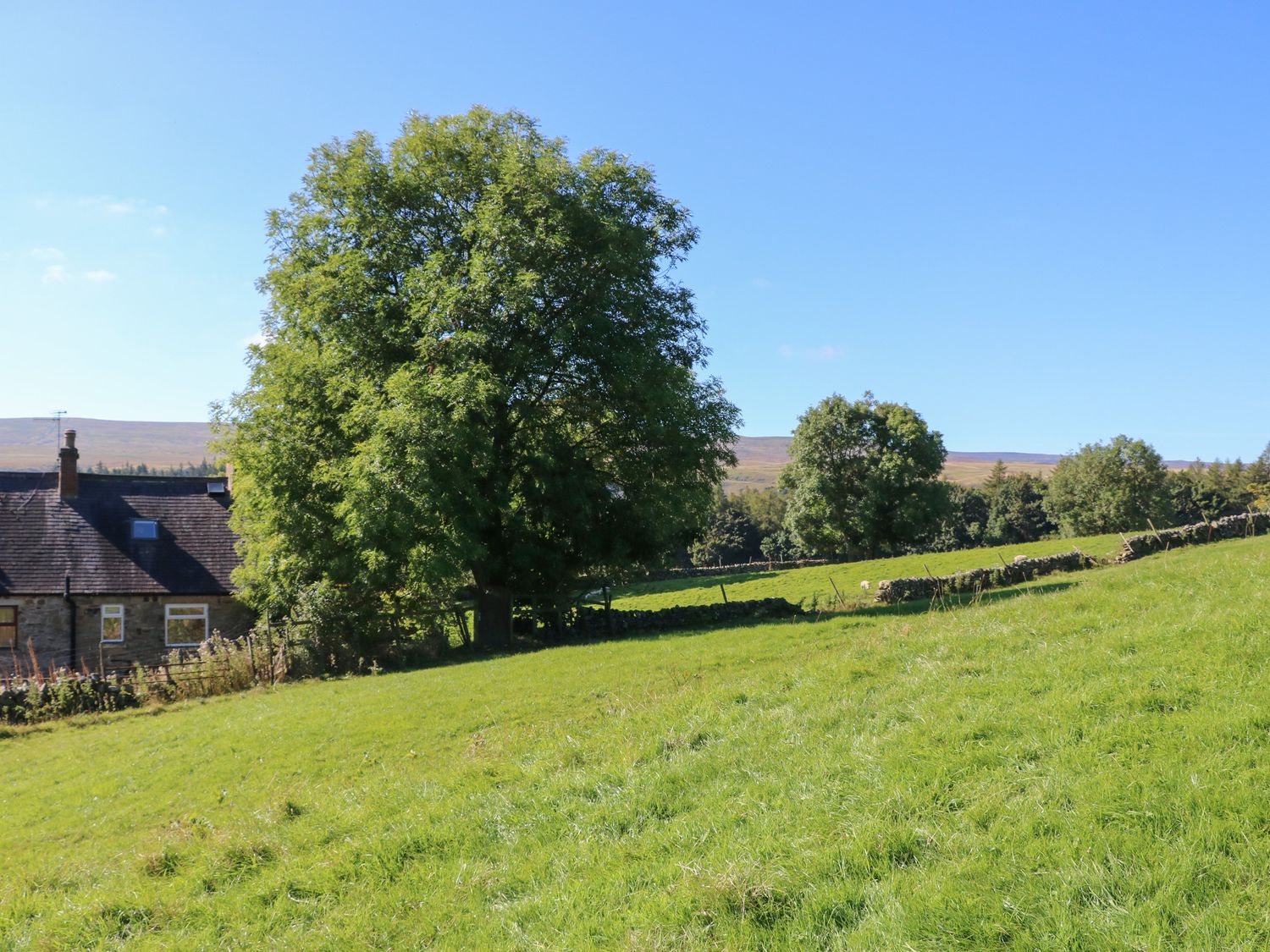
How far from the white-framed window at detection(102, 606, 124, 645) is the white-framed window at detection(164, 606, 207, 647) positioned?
1523 mm

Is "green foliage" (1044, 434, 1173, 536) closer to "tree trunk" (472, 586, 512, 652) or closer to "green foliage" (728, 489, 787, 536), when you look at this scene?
"green foliage" (728, 489, 787, 536)

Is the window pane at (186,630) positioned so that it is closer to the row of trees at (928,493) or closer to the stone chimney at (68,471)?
the stone chimney at (68,471)

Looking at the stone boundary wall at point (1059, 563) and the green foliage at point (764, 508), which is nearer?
the stone boundary wall at point (1059, 563)

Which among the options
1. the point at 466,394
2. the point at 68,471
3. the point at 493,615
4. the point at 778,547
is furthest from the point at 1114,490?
the point at 68,471

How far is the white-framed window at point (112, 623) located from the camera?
3278 centimetres

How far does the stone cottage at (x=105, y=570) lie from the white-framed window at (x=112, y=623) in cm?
3

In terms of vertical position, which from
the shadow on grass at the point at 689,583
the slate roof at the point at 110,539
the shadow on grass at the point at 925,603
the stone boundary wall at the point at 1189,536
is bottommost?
the shadow on grass at the point at 689,583

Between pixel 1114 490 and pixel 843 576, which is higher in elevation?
pixel 1114 490

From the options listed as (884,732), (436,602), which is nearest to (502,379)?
(436,602)

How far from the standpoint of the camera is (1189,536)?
33.2m

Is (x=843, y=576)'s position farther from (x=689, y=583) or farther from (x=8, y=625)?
(x=8, y=625)

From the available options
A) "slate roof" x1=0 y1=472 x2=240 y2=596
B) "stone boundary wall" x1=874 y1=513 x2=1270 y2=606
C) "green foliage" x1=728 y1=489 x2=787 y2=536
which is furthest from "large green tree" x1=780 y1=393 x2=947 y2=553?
"slate roof" x1=0 y1=472 x2=240 y2=596

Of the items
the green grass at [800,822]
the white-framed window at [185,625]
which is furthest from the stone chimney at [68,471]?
the green grass at [800,822]

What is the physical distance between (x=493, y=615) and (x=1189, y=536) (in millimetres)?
26784
